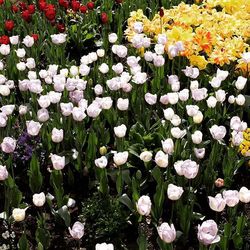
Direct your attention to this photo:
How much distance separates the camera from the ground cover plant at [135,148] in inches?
125

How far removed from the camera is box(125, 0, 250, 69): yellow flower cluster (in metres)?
4.42

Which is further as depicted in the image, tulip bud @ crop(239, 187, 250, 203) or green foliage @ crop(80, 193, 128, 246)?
green foliage @ crop(80, 193, 128, 246)

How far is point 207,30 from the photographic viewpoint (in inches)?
181

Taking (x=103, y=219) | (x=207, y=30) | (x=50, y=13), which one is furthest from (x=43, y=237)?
(x=50, y=13)

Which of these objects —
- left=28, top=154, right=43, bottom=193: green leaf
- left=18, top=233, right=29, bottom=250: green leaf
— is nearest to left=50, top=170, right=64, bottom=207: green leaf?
left=28, top=154, right=43, bottom=193: green leaf

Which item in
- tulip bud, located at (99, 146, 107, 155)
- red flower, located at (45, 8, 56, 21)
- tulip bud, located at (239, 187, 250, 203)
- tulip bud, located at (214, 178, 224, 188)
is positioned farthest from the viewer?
red flower, located at (45, 8, 56, 21)

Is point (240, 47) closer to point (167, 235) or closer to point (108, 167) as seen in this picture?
point (108, 167)

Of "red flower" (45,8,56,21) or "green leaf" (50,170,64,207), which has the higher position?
"red flower" (45,8,56,21)

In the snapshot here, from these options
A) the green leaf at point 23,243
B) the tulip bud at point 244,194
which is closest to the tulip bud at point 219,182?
the tulip bud at point 244,194

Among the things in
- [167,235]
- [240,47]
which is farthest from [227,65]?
[167,235]

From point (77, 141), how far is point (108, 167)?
0.88 ft

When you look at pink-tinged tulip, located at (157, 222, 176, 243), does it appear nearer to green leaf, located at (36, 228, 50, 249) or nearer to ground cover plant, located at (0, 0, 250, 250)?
ground cover plant, located at (0, 0, 250, 250)

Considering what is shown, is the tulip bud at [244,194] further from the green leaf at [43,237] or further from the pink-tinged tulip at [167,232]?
the green leaf at [43,237]

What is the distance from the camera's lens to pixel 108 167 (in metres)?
3.75
